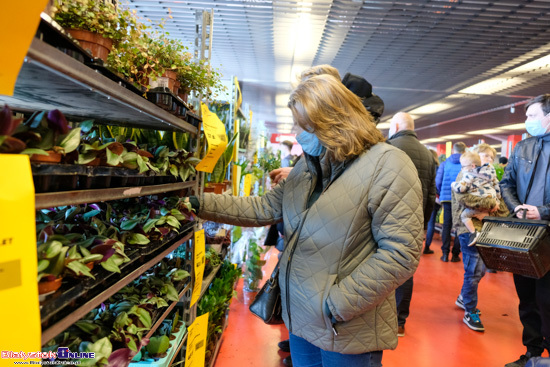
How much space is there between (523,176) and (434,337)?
66.5 inches

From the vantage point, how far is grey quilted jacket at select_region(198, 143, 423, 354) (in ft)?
4.44

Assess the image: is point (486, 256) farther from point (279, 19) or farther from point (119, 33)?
point (279, 19)

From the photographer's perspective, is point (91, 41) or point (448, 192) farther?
point (448, 192)

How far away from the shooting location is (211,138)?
71.5 inches

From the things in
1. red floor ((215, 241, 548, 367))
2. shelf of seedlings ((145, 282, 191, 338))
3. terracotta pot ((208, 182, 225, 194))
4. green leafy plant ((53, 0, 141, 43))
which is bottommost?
red floor ((215, 241, 548, 367))

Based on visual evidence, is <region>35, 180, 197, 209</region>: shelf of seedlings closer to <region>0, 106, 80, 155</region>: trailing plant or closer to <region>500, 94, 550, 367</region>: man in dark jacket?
<region>0, 106, 80, 155</region>: trailing plant

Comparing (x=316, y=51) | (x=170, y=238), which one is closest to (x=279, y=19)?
(x=316, y=51)

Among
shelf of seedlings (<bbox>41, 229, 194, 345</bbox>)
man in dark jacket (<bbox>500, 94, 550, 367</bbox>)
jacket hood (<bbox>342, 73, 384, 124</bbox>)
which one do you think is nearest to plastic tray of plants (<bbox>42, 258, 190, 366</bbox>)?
shelf of seedlings (<bbox>41, 229, 194, 345</bbox>)

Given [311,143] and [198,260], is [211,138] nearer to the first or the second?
[311,143]

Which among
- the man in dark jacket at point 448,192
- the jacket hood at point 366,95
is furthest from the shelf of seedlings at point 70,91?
the man in dark jacket at point 448,192

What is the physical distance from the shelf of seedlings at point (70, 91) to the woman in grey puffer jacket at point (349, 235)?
2.05 feet

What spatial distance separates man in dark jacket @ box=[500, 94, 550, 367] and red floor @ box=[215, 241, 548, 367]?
46 cm

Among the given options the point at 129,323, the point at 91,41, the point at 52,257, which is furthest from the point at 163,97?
the point at 129,323

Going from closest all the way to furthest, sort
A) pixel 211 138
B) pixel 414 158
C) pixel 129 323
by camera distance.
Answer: pixel 129 323, pixel 211 138, pixel 414 158
